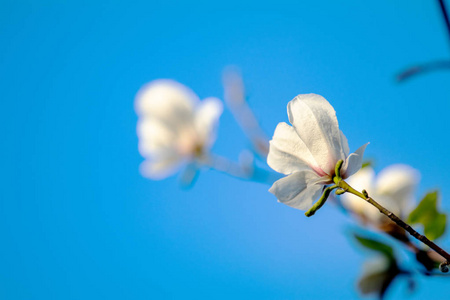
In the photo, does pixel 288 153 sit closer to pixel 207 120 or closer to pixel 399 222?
pixel 399 222

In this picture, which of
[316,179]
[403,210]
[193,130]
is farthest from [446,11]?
[193,130]

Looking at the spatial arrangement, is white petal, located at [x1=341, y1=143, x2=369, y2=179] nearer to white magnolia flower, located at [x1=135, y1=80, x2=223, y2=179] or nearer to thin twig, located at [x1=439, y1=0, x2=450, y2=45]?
thin twig, located at [x1=439, y1=0, x2=450, y2=45]

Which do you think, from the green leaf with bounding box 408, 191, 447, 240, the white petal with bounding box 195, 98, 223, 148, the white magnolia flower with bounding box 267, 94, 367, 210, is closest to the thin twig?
the white magnolia flower with bounding box 267, 94, 367, 210

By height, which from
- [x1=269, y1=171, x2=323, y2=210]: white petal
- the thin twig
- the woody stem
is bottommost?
the woody stem

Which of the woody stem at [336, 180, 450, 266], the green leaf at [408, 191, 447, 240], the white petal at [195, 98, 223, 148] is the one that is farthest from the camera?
the white petal at [195, 98, 223, 148]

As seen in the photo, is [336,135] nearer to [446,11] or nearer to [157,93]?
[446,11]

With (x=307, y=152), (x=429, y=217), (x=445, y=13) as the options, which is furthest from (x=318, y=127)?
(x=429, y=217)
